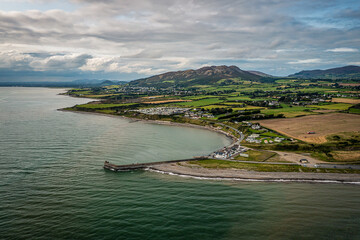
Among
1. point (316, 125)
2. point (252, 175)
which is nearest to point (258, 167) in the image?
point (252, 175)

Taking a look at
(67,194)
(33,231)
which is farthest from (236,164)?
(33,231)

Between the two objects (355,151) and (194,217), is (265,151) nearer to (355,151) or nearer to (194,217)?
(355,151)

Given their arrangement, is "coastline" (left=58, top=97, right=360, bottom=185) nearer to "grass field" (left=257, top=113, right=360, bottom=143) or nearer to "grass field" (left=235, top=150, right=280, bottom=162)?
"grass field" (left=235, top=150, right=280, bottom=162)

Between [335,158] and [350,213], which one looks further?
[335,158]

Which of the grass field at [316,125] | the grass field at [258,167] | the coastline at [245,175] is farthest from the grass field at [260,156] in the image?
the grass field at [316,125]

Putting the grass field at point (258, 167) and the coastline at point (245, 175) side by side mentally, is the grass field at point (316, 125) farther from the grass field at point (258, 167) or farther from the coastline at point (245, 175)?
the coastline at point (245, 175)
